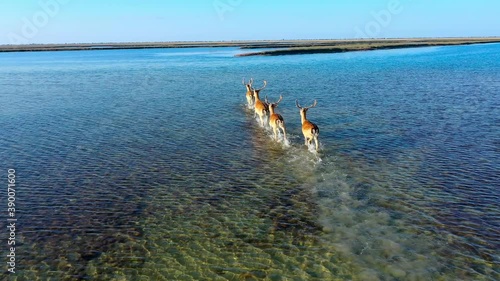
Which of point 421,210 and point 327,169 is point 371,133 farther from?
point 421,210

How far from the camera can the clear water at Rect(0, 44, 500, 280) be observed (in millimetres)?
7723

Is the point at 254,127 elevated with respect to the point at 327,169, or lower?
elevated

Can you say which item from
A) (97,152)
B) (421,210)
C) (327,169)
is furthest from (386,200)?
(97,152)

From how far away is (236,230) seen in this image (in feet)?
29.5

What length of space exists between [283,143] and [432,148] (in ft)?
18.0

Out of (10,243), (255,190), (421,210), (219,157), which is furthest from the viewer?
(219,157)

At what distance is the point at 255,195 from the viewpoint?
10.8 meters

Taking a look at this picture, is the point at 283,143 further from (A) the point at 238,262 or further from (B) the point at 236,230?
(A) the point at 238,262

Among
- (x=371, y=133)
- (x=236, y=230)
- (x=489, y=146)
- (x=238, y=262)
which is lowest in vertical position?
(x=238, y=262)

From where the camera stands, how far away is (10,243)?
8.66m

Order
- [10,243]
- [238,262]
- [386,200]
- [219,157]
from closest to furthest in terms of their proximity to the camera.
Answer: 1. [238,262]
2. [10,243]
3. [386,200]
4. [219,157]

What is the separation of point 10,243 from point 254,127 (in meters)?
12.1

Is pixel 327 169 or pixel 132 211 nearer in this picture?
pixel 132 211

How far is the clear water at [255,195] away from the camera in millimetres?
7723
